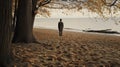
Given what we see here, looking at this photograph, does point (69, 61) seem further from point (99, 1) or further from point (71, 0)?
point (71, 0)

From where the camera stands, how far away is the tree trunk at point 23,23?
49.1 ft

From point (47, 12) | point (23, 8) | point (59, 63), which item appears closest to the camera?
point (59, 63)

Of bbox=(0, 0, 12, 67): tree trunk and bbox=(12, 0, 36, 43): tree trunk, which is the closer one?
bbox=(0, 0, 12, 67): tree trunk

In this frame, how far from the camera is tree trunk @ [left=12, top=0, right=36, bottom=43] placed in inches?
589

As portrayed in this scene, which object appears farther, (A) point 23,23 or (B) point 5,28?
(A) point 23,23

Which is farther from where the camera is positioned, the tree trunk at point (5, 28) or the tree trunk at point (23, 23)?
the tree trunk at point (23, 23)

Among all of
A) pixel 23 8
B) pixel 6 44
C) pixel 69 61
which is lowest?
pixel 69 61

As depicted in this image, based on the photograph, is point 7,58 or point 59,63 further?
point 59,63

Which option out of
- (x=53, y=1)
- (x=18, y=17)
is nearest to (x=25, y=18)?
(x=18, y=17)

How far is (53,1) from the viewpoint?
28.8 m

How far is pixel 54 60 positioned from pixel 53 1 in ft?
66.2

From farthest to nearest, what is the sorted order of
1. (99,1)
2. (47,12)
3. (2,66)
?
(47,12) < (99,1) < (2,66)

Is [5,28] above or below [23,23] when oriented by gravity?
above

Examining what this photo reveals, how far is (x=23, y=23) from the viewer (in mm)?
15305
